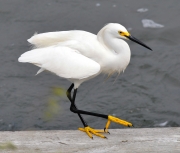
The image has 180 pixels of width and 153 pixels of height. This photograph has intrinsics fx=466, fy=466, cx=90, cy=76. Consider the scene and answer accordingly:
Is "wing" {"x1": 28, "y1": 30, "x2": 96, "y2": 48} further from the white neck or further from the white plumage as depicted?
the white neck

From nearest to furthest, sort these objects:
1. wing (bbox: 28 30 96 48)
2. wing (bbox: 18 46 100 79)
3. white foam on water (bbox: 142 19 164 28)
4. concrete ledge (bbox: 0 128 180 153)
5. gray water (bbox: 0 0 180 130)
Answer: concrete ledge (bbox: 0 128 180 153)
wing (bbox: 18 46 100 79)
wing (bbox: 28 30 96 48)
gray water (bbox: 0 0 180 130)
white foam on water (bbox: 142 19 164 28)

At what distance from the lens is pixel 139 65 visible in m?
6.92

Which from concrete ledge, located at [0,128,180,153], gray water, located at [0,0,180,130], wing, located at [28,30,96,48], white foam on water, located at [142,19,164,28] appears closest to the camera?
concrete ledge, located at [0,128,180,153]

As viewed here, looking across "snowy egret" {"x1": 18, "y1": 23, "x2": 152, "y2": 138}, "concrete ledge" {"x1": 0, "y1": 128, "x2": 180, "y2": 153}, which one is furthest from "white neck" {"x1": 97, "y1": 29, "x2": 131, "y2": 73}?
"concrete ledge" {"x1": 0, "y1": 128, "x2": 180, "y2": 153}

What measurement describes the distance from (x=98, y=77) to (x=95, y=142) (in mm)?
2912

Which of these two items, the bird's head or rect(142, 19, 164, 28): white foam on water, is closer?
the bird's head

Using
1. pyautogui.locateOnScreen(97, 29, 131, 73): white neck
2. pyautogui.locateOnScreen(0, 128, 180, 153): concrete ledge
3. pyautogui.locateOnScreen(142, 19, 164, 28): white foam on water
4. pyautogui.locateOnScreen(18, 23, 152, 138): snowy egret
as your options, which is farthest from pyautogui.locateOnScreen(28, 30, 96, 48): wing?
pyautogui.locateOnScreen(142, 19, 164, 28): white foam on water

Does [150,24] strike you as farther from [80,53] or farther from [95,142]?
[95,142]

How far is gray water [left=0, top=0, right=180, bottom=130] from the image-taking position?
5.89 meters

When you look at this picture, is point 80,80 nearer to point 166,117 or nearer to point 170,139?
point 170,139

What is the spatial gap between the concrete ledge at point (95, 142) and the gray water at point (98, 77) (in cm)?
71

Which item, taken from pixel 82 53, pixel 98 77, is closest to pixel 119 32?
pixel 82 53

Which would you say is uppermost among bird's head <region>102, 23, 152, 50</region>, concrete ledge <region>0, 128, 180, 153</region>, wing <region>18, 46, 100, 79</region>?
bird's head <region>102, 23, 152, 50</region>

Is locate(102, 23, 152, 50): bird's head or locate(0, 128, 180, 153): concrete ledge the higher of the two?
locate(102, 23, 152, 50): bird's head
